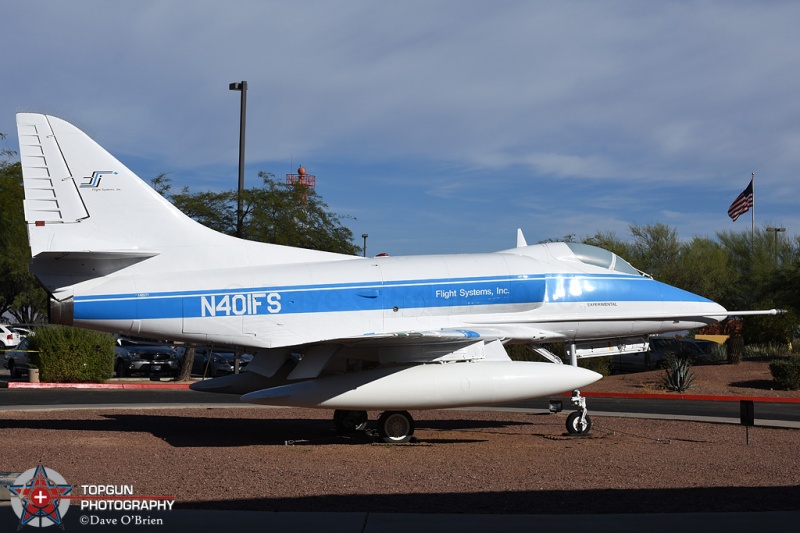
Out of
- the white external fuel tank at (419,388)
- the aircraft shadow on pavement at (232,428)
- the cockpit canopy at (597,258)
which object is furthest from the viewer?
the cockpit canopy at (597,258)

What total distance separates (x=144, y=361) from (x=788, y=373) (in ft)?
68.4

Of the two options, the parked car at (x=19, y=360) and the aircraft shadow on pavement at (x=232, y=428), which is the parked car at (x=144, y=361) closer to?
the parked car at (x=19, y=360)

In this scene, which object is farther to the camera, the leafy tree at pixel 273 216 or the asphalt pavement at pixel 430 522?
the leafy tree at pixel 273 216

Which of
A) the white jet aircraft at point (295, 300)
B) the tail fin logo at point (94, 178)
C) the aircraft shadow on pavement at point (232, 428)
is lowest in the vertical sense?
the aircraft shadow on pavement at point (232, 428)

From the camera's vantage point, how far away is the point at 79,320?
1334 centimetres

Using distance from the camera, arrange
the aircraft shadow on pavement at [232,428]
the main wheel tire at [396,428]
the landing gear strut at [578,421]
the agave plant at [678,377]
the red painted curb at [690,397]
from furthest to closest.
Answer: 1. the agave plant at [678,377]
2. the red painted curb at [690,397]
3. the landing gear strut at [578,421]
4. the aircraft shadow on pavement at [232,428]
5. the main wheel tire at [396,428]

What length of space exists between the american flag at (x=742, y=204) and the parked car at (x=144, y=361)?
28.6m

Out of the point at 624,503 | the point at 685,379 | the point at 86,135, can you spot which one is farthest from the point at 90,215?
the point at 685,379

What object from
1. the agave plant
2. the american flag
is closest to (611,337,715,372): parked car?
the agave plant

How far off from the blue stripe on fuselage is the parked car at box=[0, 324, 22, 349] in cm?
3451

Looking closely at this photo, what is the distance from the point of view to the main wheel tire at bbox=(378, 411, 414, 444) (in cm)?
1402

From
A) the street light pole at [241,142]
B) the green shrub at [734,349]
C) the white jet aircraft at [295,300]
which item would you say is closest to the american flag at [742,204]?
the green shrub at [734,349]

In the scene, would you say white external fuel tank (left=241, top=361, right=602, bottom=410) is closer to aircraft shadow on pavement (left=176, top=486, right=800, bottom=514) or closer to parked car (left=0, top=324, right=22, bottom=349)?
aircraft shadow on pavement (left=176, top=486, right=800, bottom=514)

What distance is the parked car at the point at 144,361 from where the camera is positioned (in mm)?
30641
